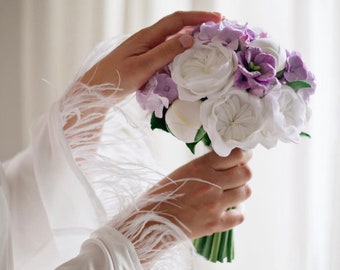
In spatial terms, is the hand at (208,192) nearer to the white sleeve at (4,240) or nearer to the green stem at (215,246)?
the green stem at (215,246)

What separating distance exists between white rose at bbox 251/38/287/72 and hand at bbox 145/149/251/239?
13 cm

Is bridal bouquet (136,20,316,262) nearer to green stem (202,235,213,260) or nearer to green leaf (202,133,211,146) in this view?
green leaf (202,133,211,146)

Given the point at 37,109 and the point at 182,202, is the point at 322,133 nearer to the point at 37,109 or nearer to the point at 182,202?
the point at 182,202

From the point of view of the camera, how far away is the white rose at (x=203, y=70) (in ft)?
2.27

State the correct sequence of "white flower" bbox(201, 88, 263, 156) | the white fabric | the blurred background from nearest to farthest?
1. "white flower" bbox(201, 88, 263, 156)
2. the white fabric
3. the blurred background

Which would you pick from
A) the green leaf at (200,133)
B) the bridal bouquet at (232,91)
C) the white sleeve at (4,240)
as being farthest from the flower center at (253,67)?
the white sleeve at (4,240)

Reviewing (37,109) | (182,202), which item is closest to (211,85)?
(182,202)

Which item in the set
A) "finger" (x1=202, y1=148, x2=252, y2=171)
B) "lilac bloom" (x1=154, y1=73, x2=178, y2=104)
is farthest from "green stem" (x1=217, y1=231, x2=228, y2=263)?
"lilac bloom" (x1=154, y1=73, x2=178, y2=104)

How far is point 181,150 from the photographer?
4.63 ft

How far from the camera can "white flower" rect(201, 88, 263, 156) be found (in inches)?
27.0

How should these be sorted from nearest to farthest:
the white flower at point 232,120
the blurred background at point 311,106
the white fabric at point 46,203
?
the white flower at point 232,120 → the white fabric at point 46,203 → the blurred background at point 311,106

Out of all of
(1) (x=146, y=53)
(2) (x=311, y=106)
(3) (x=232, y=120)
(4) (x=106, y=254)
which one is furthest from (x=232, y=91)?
(2) (x=311, y=106)

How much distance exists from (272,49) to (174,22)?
14cm

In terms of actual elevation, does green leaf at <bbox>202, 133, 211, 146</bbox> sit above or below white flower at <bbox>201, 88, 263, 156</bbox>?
below
